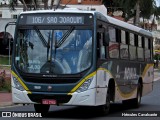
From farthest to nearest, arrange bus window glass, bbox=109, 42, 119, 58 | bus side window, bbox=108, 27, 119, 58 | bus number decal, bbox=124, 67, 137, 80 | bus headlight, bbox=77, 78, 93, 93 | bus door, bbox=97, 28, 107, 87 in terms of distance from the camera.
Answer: bus number decal, bbox=124, 67, 137, 80
bus side window, bbox=108, 27, 119, 58
bus window glass, bbox=109, 42, 119, 58
bus door, bbox=97, 28, 107, 87
bus headlight, bbox=77, 78, 93, 93

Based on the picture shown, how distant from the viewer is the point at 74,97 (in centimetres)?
1453

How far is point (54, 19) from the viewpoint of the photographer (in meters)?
15.2

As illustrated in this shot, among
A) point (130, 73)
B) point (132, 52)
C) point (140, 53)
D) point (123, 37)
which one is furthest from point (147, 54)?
point (123, 37)

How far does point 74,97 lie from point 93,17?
2.36 meters

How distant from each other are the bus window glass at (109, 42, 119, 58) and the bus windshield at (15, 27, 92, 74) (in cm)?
170

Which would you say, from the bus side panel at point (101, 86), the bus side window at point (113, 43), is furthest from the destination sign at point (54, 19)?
the bus side window at point (113, 43)

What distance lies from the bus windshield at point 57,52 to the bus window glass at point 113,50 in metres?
1.70

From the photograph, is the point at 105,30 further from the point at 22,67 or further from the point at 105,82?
the point at 22,67

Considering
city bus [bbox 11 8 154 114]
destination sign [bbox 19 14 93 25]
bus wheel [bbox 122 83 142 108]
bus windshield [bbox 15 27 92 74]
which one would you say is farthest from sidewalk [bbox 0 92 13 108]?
destination sign [bbox 19 14 93 25]

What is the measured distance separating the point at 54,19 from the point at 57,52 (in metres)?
1.02

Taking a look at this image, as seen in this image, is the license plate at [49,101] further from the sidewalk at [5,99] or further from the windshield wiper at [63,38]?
the sidewalk at [5,99]

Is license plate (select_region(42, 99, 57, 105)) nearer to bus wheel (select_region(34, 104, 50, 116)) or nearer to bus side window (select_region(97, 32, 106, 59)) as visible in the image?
bus wheel (select_region(34, 104, 50, 116))

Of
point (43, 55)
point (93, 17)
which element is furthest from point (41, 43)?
point (93, 17)

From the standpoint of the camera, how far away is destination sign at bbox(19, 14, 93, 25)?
1511cm
